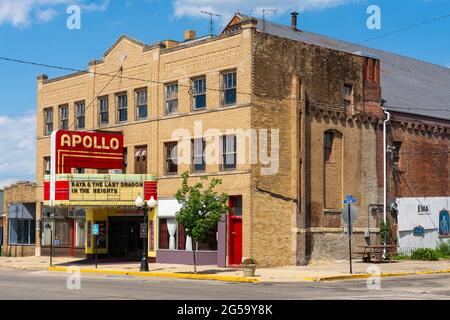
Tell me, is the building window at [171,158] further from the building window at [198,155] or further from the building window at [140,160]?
the building window at [140,160]

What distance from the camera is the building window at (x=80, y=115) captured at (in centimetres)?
4886

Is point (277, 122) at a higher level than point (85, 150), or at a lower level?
higher

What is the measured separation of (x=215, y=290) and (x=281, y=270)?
10234 mm

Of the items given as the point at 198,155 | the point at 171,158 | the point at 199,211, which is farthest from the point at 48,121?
the point at 199,211

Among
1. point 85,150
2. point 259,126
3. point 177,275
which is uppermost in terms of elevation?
point 259,126

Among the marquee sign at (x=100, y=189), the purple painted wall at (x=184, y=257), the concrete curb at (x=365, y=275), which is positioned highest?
the marquee sign at (x=100, y=189)

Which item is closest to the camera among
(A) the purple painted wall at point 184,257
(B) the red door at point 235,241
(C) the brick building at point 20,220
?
(B) the red door at point 235,241

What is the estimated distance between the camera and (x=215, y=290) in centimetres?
2597

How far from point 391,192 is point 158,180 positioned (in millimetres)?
12878

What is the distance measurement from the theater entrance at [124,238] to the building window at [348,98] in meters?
13.1

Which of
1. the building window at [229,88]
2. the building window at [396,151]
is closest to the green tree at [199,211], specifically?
the building window at [229,88]

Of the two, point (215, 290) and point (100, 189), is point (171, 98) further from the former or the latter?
point (215, 290)

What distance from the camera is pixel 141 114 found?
148 ft
